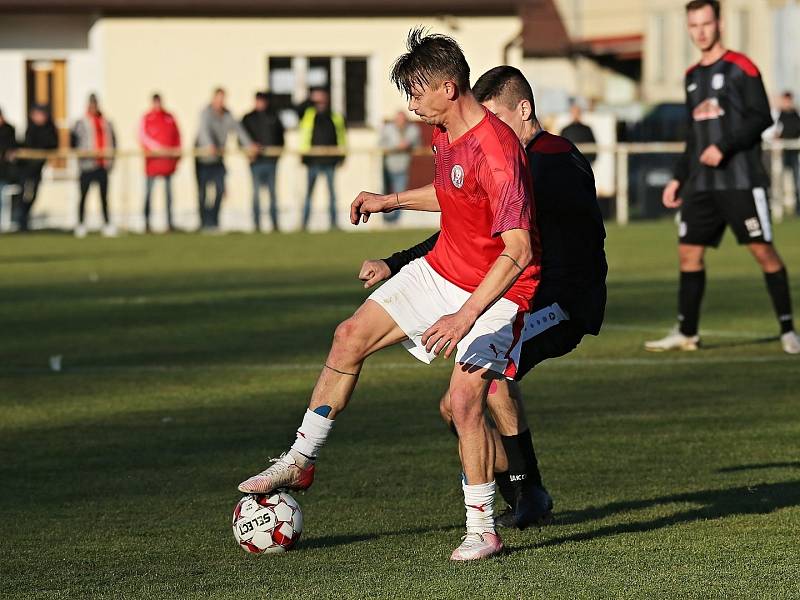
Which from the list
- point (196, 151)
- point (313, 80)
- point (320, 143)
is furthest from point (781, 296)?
point (313, 80)

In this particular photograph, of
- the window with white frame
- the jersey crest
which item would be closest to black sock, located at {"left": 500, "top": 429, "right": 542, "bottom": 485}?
the jersey crest

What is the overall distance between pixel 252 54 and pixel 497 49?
16.7ft

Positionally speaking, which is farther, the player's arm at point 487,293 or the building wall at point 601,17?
the building wall at point 601,17

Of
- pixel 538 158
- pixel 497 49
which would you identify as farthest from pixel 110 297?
pixel 497 49

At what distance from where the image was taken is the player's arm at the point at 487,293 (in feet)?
19.2

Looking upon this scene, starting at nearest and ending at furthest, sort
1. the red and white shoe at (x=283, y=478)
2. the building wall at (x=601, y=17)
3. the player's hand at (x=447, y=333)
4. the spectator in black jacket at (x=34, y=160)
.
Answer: the player's hand at (x=447, y=333)
the red and white shoe at (x=283, y=478)
the spectator in black jacket at (x=34, y=160)
the building wall at (x=601, y=17)

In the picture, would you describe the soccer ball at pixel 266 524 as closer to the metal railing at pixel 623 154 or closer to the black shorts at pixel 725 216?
the black shorts at pixel 725 216

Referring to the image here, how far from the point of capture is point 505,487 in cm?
684

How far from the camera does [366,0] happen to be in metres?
35.9

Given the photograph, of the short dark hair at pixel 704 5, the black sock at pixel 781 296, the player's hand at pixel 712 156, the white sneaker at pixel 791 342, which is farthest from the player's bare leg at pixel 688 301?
the short dark hair at pixel 704 5

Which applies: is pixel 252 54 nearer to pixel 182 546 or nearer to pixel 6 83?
pixel 6 83

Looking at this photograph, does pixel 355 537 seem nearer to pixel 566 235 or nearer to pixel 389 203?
pixel 389 203

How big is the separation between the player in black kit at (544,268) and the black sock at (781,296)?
5.51m

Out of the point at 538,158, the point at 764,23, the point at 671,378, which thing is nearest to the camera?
the point at 538,158
